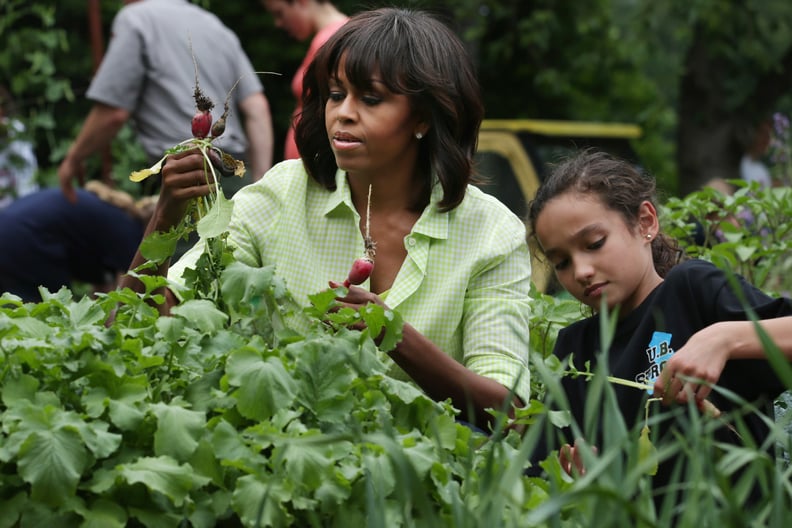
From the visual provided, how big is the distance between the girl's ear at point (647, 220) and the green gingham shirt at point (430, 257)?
240mm

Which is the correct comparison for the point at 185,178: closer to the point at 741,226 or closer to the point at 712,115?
the point at 741,226

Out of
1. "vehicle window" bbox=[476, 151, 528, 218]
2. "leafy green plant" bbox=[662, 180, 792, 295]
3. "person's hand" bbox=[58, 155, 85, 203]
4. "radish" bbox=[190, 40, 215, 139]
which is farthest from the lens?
"vehicle window" bbox=[476, 151, 528, 218]

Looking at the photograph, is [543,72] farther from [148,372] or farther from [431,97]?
[148,372]

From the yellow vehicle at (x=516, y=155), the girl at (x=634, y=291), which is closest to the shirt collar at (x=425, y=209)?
the girl at (x=634, y=291)

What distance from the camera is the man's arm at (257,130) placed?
20.4ft

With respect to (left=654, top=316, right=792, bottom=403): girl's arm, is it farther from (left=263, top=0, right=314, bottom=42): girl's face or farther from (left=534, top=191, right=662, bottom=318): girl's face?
(left=263, top=0, right=314, bottom=42): girl's face

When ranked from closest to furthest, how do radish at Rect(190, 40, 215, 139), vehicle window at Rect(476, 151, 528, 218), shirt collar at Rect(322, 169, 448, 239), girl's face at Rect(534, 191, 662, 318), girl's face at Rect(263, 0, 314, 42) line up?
radish at Rect(190, 40, 215, 139), girl's face at Rect(534, 191, 662, 318), shirt collar at Rect(322, 169, 448, 239), girl's face at Rect(263, 0, 314, 42), vehicle window at Rect(476, 151, 528, 218)

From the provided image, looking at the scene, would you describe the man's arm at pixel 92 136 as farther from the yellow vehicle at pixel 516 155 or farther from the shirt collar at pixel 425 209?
the shirt collar at pixel 425 209

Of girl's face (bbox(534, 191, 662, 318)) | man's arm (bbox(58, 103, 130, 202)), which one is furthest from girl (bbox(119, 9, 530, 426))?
man's arm (bbox(58, 103, 130, 202))

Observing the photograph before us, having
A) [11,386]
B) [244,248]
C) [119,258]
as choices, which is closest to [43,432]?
[11,386]

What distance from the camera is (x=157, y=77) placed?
5.83 meters

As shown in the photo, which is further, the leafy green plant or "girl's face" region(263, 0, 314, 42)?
"girl's face" region(263, 0, 314, 42)

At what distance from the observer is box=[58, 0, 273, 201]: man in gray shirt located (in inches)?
229

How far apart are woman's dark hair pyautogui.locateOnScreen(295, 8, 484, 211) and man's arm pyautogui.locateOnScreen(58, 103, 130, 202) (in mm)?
2926
